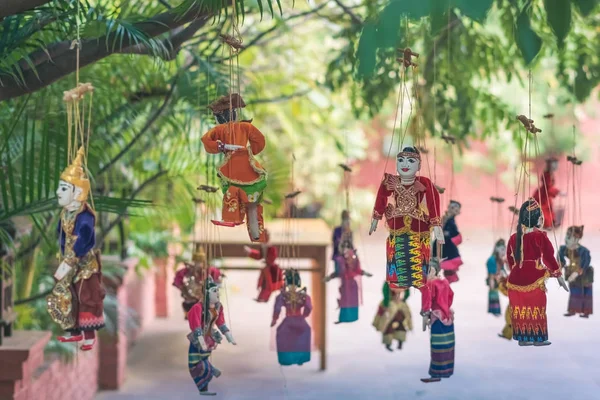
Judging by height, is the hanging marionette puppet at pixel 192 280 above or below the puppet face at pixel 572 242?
below

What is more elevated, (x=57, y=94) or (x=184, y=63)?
(x=184, y=63)

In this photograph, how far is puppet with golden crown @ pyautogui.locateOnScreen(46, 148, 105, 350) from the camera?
172 centimetres

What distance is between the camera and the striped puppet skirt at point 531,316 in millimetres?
1932

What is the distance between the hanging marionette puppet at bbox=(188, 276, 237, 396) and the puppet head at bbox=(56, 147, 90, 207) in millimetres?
562

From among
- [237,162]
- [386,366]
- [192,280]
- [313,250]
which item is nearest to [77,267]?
[237,162]

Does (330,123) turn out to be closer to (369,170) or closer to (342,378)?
(369,170)

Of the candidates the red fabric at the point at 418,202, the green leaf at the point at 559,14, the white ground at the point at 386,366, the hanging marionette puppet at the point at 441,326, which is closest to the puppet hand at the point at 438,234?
the red fabric at the point at 418,202

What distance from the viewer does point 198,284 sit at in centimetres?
244

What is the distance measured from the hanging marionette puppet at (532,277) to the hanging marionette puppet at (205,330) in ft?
2.42

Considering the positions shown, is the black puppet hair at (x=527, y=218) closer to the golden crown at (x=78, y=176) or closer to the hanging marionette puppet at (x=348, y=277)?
the hanging marionette puppet at (x=348, y=277)

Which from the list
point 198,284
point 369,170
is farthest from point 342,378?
point 369,170

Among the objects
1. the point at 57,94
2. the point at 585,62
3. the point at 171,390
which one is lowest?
the point at 171,390

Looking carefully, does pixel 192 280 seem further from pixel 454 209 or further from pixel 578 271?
pixel 578 271

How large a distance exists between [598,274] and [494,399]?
8.91 ft
